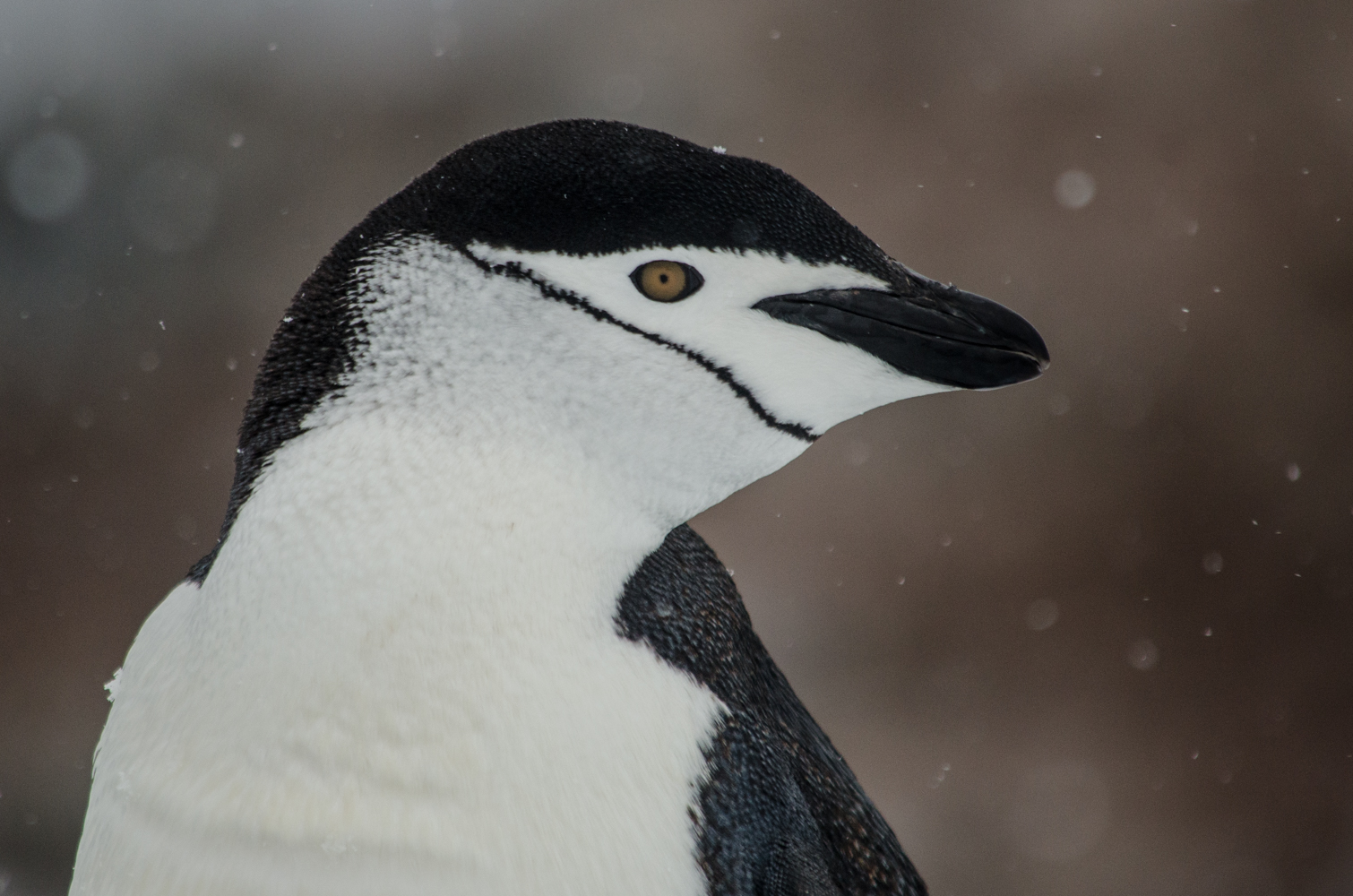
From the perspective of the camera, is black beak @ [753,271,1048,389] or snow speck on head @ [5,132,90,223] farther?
snow speck on head @ [5,132,90,223]

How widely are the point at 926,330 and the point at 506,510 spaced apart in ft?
0.79

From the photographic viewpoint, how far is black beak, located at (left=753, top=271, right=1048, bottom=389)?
0.59 metres

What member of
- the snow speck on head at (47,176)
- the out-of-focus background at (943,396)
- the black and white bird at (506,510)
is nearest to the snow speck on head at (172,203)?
the out-of-focus background at (943,396)

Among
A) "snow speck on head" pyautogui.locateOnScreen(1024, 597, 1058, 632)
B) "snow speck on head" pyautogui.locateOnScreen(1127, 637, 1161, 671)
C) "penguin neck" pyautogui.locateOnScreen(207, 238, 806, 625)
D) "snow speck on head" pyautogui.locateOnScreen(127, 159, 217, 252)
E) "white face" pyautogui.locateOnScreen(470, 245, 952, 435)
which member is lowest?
"snow speck on head" pyautogui.locateOnScreen(1127, 637, 1161, 671)

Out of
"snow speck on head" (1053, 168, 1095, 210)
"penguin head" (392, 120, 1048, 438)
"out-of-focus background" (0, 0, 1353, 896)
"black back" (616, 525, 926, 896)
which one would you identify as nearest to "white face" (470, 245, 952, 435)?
"penguin head" (392, 120, 1048, 438)

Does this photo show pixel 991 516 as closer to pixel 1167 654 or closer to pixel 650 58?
pixel 1167 654

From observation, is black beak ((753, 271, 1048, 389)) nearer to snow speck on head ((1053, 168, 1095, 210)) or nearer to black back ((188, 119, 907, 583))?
black back ((188, 119, 907, 583))

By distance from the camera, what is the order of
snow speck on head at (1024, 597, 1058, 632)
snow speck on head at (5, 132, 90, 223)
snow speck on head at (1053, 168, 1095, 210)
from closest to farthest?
snow speck on head at (5, 132, 90, 223)
snow speck on head at (1053, 168, 1095, 210)
snow speck on head at (1024, 597, 1058, 632)

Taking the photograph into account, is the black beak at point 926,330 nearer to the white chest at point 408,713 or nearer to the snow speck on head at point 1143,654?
the white chest at point 408,713

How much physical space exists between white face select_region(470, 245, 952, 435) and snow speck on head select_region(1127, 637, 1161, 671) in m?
2.64

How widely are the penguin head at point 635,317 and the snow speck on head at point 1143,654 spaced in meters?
2.61

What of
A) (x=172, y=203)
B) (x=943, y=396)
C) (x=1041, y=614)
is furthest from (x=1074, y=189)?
(x=172, y=203)

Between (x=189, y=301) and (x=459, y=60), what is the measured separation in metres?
0.92

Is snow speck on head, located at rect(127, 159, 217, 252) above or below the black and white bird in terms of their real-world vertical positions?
above
